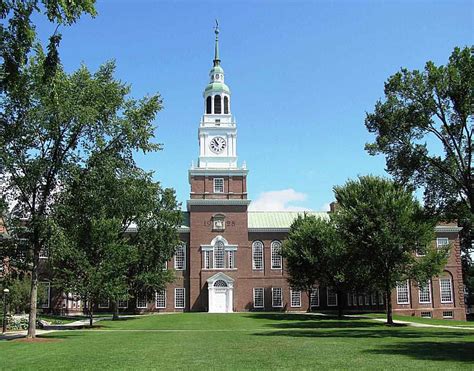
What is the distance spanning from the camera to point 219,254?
62719 millimetres

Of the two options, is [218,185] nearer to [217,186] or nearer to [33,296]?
[217,186]

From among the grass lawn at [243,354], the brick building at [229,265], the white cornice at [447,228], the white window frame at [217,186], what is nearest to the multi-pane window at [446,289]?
the brick building at [229,265]

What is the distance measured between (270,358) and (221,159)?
159 ft

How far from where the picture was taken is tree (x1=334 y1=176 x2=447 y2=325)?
122 feet

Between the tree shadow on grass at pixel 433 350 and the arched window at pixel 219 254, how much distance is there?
134ft

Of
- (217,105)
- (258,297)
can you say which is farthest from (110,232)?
(217,105)

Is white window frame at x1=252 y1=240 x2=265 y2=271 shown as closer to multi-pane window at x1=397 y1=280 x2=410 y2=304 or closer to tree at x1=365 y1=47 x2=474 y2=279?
multi-pane window at x1=397 y1=280 x2=410 y2=304

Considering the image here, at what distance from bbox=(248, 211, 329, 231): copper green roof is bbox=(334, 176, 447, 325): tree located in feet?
84.6

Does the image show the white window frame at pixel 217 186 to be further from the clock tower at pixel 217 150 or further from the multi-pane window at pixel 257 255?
the multi-pane window at pixel 257 255

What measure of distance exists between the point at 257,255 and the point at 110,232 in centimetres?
2869

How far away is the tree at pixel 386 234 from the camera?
37.2m

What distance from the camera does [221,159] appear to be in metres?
64.3

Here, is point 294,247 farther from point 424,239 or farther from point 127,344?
point 127,344

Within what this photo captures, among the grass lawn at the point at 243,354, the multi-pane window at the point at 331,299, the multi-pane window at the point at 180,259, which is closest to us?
the grass lawn at the point at 243,354
